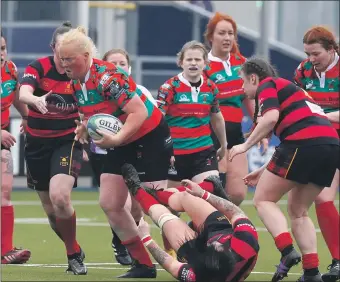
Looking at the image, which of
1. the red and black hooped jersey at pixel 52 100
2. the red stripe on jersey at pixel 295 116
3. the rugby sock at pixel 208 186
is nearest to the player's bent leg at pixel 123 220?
the rugby sock at pixel 208 186

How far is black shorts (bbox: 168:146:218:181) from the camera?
449 inches

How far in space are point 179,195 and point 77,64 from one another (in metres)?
1.21

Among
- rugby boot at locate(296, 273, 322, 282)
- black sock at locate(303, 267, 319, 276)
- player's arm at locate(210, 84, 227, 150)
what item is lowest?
rugby boot at locate(296, 273, 322, 282)

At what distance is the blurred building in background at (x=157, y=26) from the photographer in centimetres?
2664

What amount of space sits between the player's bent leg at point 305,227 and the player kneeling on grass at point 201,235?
26.9 inches

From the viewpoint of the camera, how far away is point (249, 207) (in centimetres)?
1795

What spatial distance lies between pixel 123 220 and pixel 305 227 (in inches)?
56.9

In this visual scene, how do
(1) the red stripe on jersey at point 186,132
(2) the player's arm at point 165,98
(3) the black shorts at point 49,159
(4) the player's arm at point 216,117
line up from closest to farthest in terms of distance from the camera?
1. (3) the black shorts at point 49,159
2. (2) the player's arm at point 165,98
3. (1) the red stripe on jersey at point 186,132
4. (4) the player's arm at point 216,117

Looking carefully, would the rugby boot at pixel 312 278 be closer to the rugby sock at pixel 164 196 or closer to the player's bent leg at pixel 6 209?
the rugby sock at pixel 164 196

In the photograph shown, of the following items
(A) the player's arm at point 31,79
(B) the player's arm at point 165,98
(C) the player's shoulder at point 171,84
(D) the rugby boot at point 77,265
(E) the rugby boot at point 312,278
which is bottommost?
(D) the rugby boot at point 77,265

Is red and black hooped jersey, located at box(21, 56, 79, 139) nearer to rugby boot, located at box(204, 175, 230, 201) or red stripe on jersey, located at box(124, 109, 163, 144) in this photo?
red stripe on jersey, located at box(124, 109, 163, 144)

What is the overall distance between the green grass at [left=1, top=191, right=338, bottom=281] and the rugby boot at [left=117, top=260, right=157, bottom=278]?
2.8 inches

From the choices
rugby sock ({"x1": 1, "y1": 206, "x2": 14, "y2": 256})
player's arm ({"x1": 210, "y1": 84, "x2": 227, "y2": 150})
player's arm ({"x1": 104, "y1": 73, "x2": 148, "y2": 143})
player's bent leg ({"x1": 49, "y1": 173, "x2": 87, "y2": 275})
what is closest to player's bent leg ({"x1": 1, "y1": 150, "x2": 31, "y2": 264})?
rugby sock ({"x1": 1, "y1": 206, "x2": 14, "y2": 256})

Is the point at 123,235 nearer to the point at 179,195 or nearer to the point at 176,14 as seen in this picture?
the point at 179,195
